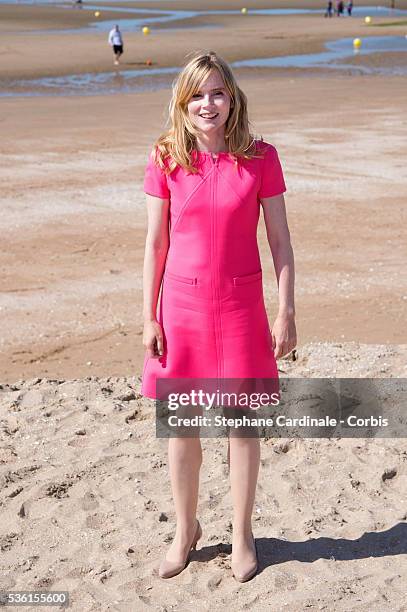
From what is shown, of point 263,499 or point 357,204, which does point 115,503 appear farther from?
point 357,204

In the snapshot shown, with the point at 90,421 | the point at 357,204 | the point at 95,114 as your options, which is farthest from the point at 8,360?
the point at 95,114

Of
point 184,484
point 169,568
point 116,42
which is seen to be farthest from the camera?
point 116,42

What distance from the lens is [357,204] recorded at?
1194cm

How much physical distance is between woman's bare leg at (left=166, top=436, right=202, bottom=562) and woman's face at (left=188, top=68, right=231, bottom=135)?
1.26 metres

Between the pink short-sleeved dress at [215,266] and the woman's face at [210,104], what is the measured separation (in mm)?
121

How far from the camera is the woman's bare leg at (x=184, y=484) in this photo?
13.5 ft

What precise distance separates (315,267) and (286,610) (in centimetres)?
583

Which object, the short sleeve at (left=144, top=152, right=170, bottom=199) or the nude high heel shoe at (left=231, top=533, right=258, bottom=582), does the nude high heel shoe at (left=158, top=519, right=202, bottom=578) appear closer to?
the nude high heel shoe at (left=231, top=533, right=258, bottom=582)

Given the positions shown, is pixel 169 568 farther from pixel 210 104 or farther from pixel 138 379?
pixel 138 379

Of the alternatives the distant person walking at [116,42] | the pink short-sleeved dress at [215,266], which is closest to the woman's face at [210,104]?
the pink short-sleeved dress at [215,266]

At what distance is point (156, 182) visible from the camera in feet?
12.9

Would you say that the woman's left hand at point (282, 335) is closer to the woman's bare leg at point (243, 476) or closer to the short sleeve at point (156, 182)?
the woman's bare leg at point (243, 476)

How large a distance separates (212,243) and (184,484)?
1.02 meters

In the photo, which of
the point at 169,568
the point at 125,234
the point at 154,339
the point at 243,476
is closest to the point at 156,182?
the point at 154,339
